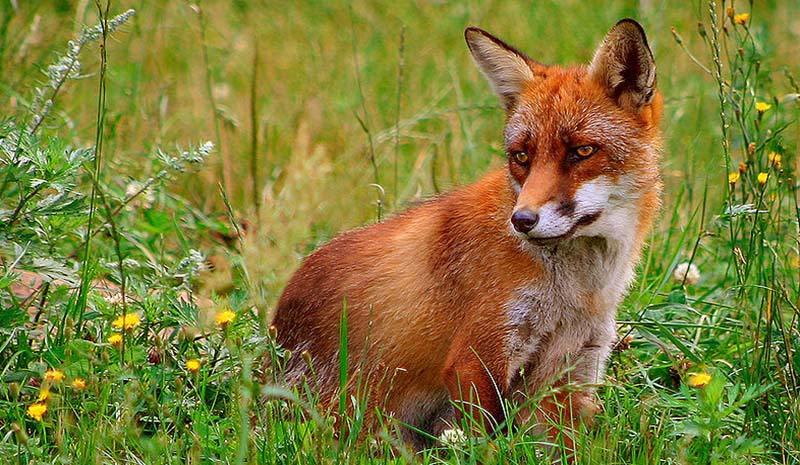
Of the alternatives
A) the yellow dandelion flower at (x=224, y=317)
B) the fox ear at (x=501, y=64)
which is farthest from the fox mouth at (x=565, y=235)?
the yellow dandelion flower at (x=224, y=317)

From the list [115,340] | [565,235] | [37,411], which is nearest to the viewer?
[37,411]

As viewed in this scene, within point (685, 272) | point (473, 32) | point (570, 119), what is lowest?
point (685, 272)

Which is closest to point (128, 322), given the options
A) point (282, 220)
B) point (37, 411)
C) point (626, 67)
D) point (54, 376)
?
point (54, 376)

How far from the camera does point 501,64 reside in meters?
4.68

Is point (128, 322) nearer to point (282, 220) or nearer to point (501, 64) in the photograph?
point (282, 220)

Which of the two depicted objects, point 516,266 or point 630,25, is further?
point 516,266

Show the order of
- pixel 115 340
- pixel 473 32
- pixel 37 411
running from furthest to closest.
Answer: pixel 473 32 → pixel 115 340 → pixel 37 411

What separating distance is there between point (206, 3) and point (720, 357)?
7029mm

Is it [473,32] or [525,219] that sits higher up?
[473,32]

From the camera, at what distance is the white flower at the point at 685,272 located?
19.8 feet

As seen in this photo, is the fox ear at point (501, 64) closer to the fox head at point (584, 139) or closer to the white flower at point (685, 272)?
the fox head at point (584, 139)

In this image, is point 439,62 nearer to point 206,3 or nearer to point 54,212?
point 206,3

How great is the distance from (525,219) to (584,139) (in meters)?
0.49

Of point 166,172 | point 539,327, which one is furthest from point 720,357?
point 166,172
